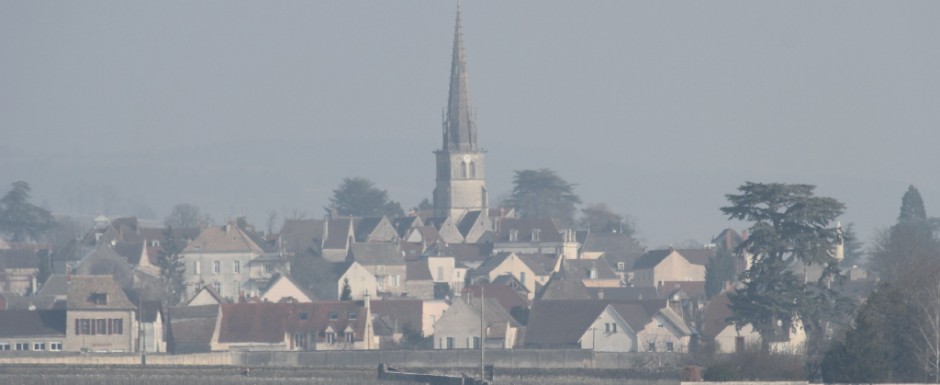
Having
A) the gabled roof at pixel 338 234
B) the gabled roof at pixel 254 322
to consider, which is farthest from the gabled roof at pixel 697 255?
the gabled roof at pixel 254 322

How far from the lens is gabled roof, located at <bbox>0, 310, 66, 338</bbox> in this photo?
4003 inches

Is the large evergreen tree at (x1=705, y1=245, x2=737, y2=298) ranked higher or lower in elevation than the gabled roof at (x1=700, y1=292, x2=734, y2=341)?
higher

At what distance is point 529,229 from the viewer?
598ft

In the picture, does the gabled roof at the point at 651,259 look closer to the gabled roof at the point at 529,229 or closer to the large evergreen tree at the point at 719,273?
the gabled roof at the point at 529,229

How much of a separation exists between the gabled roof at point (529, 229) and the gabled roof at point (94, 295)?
255 feet

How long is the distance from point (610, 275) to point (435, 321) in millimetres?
47846

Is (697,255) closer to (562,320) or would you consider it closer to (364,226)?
(364,226)

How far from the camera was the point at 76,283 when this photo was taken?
104 m

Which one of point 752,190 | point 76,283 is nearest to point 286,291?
point 76,283

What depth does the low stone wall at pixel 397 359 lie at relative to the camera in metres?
Answer: 93.1

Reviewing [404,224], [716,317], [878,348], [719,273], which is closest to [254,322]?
[716,317]

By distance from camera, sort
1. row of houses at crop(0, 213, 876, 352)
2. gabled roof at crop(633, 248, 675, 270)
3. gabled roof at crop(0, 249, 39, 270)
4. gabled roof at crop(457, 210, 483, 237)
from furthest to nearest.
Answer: gabled roof at crop(457, 210, 483, 237), gabled roof at crop(0, 249, 39, 270), gabled roof at crop(633, 248, 675, 270), row of houses at crop(0, 213, 876, 352)

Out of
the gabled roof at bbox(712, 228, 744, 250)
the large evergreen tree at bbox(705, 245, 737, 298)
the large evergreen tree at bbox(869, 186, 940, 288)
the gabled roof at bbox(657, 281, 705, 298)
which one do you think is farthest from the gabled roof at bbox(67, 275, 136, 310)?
the gabled roof at bbox(712, 228, 744, 250)

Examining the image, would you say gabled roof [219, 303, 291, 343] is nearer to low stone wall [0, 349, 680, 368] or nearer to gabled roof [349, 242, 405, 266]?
low stone wall [0, 349, 680, 368]
